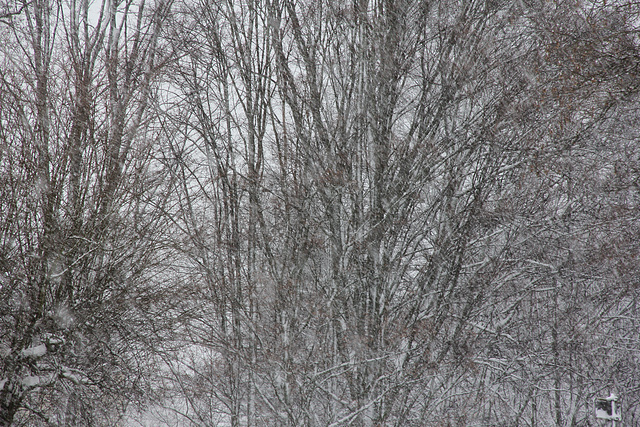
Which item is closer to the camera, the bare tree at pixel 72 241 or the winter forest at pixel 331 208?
the winter forest at pixel 331 208

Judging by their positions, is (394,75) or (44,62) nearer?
(394,75)

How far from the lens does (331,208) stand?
25.2 ft

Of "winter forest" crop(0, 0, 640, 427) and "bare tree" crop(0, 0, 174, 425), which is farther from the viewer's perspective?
"bare tree" crop(0, 0, 174, 425)

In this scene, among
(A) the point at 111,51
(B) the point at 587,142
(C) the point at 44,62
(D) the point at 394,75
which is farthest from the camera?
(A) the point at 111,51

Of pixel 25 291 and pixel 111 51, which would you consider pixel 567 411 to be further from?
pixel 111 51

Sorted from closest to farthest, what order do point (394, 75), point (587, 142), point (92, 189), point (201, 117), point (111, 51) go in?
point (394, 75) → point (587, 142) → point (201, 117) → point (92, 189) → point (111, 51)

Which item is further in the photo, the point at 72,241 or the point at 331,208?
the point at 72,241

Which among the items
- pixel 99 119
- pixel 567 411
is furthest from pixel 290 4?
pixel 567 411

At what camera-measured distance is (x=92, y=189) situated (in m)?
10.2

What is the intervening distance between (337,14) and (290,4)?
76 cm

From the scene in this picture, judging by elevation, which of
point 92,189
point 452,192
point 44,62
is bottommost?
point 452,192

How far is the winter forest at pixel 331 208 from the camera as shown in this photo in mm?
7426

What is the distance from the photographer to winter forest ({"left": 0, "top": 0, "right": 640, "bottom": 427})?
743cm

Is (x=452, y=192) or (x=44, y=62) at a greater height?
(x=44, y=62)
